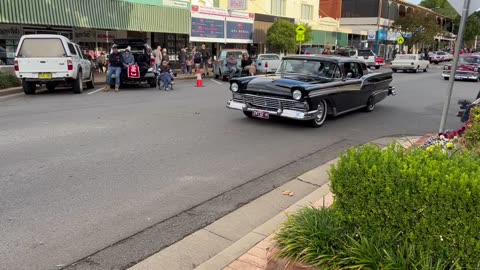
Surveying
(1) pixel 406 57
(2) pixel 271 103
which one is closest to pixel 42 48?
(2) pixel 271 103

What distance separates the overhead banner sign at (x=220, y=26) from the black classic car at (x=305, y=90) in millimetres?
18202

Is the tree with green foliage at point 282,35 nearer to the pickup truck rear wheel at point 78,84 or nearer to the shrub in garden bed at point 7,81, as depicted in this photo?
the pickup truck rear wheel at point 78,84

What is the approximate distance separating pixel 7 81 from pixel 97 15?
257 inches

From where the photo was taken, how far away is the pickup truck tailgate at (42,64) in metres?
14.5

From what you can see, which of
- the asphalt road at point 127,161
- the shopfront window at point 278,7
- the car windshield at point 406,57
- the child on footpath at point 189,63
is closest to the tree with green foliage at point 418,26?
the car windshield at point 406,57

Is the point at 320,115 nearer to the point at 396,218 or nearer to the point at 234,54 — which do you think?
the point at 396,218

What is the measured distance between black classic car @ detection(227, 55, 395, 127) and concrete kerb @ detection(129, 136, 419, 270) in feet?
11.7

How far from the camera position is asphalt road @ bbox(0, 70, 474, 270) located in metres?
4.23

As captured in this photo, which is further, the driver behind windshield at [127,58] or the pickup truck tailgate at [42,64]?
the driver behind windshield at [127,58]

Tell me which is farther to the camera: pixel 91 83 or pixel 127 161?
pixel 91 83

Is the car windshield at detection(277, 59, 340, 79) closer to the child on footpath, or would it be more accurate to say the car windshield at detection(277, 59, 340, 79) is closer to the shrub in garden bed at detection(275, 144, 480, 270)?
the shrub in garden bed at detection(275, 144, 480, 270)

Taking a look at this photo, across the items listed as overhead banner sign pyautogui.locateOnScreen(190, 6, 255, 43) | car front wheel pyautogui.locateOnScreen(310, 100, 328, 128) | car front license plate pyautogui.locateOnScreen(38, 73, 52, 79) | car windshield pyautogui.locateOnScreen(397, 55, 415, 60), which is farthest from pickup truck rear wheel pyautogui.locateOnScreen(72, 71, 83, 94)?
car windshield pyautogui.locateOnScreen(397, 55, 415, 60)

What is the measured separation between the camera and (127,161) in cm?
666

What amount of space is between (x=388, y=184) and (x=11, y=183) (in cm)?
466
